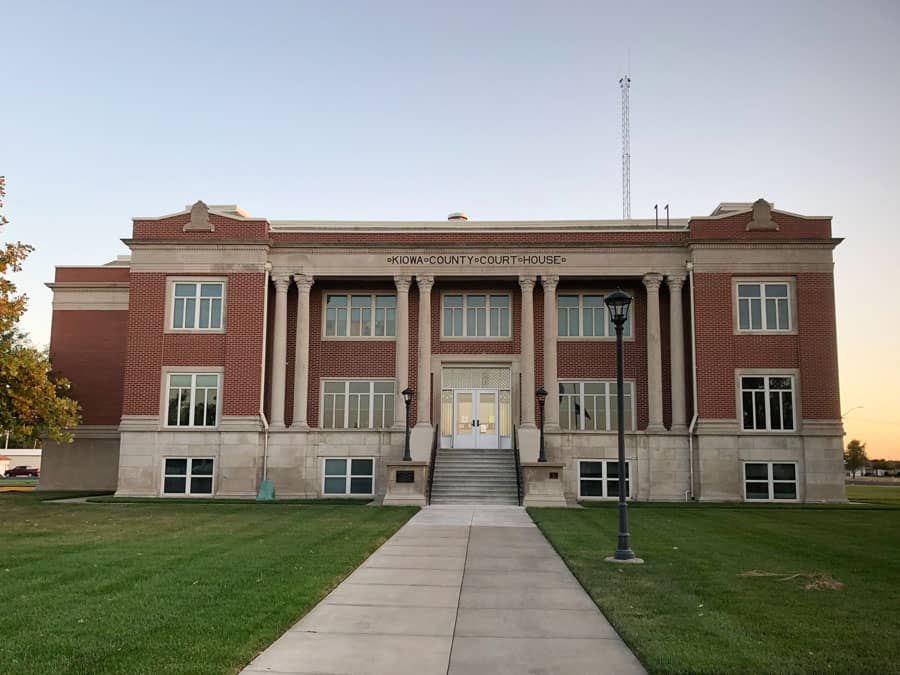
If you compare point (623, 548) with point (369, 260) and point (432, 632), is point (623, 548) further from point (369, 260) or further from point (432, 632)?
point (369, 260)

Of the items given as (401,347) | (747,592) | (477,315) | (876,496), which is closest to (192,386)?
(401,347)

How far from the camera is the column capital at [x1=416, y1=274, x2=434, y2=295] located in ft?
112

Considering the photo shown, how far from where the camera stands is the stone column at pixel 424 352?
108 feet

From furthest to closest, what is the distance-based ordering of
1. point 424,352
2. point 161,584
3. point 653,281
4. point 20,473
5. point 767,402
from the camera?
point 20,473
point 653,281
point 424,352
point 767,402
point 161,584

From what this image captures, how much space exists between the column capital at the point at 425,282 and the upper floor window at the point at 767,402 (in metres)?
12.7

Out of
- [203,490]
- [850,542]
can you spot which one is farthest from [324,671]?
[203,490]

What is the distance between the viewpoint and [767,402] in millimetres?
32562

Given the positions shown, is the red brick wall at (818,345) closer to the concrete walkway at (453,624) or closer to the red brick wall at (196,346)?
the concrete walkway at (453,624)

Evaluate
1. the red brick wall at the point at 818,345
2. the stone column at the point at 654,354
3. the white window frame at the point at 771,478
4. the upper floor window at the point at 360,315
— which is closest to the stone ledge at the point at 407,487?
the upper floor window at the point at 360,315

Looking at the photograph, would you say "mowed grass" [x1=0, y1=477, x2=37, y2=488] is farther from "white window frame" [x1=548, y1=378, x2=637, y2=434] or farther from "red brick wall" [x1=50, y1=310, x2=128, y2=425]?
"white window frame" [x1=548, y1=378, x2=637, y2=434]

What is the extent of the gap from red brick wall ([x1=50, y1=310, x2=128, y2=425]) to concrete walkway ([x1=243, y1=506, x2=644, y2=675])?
1075 inches

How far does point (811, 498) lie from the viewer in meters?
31.7

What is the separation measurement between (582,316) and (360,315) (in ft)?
30.6

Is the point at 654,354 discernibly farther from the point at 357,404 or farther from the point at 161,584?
the point at 161,584
